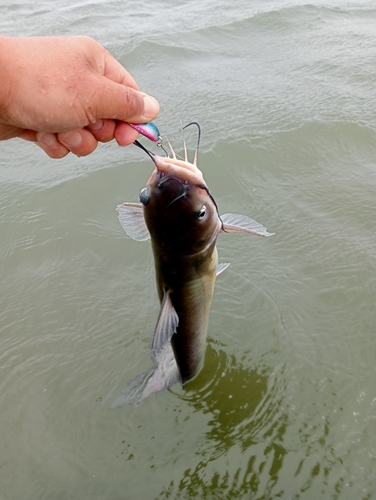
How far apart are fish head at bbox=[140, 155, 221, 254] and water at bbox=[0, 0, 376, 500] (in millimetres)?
1403

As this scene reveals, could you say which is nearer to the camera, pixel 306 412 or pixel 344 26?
pixel 306 412

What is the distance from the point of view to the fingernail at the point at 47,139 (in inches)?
79.4

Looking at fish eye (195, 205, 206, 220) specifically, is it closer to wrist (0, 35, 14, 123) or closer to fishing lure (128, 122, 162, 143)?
fishing lure (128, 122, 162, 143)

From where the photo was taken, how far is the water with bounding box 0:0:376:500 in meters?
2.69

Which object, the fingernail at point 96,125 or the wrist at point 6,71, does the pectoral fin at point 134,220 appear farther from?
the wrist at point 6,71

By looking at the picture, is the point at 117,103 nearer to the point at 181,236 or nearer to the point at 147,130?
the point at 147,130

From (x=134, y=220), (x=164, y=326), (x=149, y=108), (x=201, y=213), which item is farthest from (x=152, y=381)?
(x=149, y=108)

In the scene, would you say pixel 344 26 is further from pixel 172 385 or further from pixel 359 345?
pixel 172 385

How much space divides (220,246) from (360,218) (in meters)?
1.31

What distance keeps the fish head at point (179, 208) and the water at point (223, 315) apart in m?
1.40

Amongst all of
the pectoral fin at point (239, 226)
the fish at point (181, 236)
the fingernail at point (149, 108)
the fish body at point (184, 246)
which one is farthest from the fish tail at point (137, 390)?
the fingernail at point (149, 108)

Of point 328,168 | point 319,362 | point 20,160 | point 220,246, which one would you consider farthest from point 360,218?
point 20,160

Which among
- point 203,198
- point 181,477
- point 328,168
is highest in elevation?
point 203,198

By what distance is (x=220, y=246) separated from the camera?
3.90 metres
